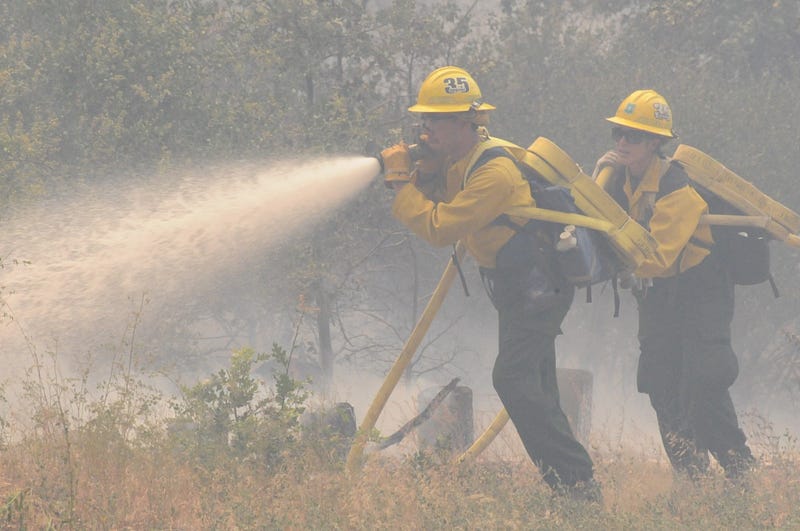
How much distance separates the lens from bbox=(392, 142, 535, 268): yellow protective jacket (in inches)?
223

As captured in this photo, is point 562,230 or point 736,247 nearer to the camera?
point 562,230

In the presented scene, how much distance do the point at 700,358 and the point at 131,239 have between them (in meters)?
3.84

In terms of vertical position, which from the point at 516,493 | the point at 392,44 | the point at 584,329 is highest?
the point at 392,44

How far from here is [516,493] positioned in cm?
591

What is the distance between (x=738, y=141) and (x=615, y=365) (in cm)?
714

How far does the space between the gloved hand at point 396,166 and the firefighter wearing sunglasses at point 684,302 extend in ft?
5.83

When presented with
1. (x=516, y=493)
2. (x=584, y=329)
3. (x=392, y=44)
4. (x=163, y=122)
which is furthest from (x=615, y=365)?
(x=516, y=493)

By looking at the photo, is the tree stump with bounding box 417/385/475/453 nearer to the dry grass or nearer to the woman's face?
the dry grass

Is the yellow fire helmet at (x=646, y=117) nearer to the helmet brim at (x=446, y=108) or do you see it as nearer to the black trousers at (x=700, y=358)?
the black trousers at (x=700, y=358)

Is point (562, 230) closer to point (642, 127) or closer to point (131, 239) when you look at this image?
→ point (642, 127)

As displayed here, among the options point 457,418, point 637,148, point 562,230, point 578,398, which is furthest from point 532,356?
point 578,398

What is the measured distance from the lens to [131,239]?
734 centimetres

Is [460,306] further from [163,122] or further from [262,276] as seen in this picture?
[163,122]

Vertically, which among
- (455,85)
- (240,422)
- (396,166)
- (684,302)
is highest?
(455,85)
